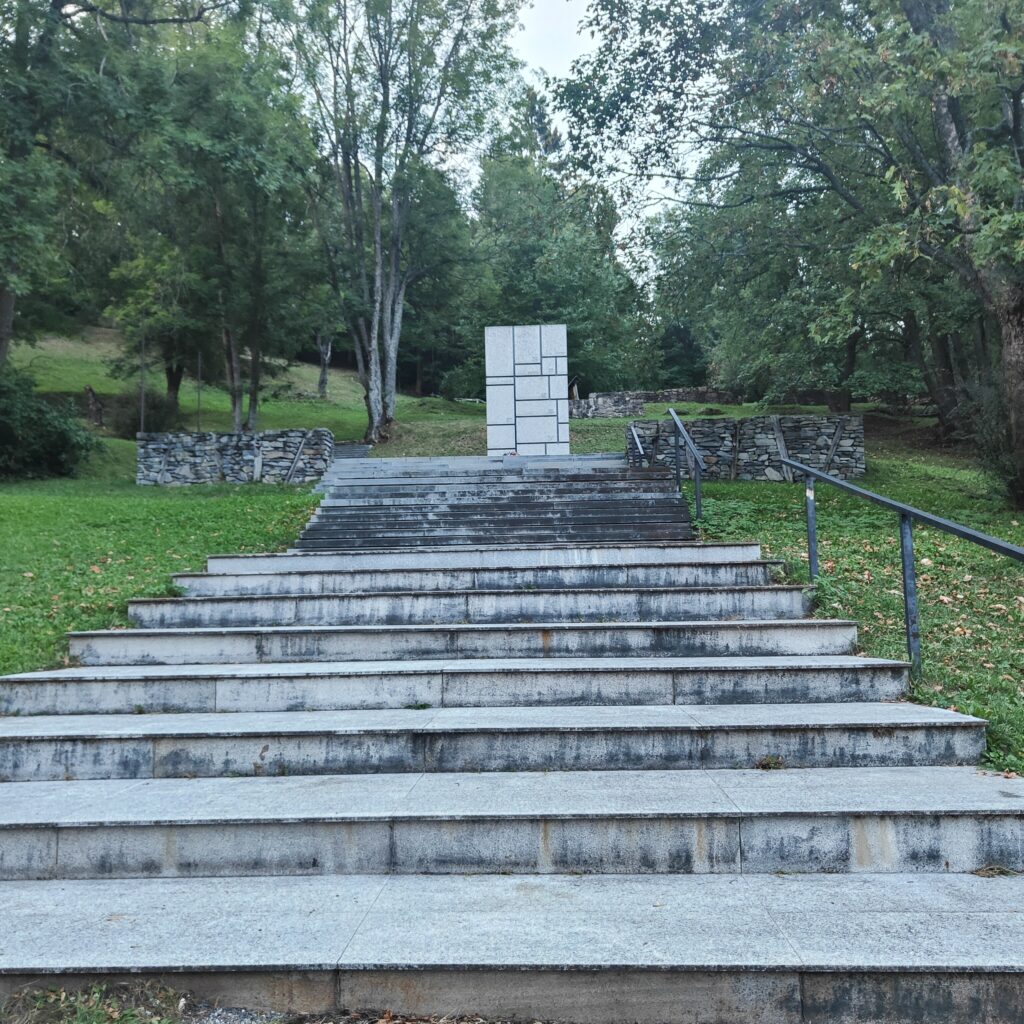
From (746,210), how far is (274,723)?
1149cm

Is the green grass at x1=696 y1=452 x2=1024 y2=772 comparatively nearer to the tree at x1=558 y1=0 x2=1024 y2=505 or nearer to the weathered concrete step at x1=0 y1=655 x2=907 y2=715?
the weathered concrete step at x1=0 y1=655 x2=907 y2=715

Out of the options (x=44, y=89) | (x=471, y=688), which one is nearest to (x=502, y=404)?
(x=44, y=89)

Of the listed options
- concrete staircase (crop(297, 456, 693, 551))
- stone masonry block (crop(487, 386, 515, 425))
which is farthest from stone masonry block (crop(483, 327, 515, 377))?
concrete staircase (crop(297, 456, 693, 551))

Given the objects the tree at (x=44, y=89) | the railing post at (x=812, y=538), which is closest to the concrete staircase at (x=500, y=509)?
the railing post at (x=812, y=538)

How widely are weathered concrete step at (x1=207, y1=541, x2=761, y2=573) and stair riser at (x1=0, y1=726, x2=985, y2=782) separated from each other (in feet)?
10.3

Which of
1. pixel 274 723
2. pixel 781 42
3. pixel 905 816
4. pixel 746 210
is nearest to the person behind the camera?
pixel 905 816

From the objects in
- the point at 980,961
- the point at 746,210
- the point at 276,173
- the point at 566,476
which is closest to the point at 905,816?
the point at 980,961

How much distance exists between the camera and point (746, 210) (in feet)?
42.8

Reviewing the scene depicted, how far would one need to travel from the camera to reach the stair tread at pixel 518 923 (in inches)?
96.2

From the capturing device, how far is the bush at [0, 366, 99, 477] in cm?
1872

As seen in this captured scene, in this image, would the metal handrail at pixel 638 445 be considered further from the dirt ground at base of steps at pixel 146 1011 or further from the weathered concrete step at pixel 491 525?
the dirt ground at base of steps at pixel 146 1011

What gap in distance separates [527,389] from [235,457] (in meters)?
6.67

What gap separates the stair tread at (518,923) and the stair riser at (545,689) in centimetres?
152

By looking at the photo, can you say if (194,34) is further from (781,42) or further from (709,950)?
(709,950)
